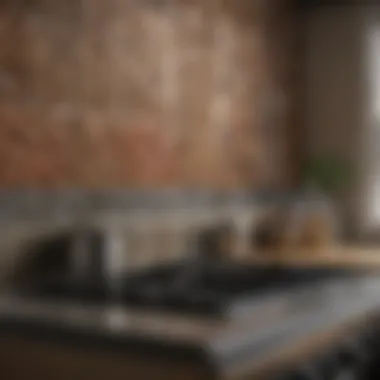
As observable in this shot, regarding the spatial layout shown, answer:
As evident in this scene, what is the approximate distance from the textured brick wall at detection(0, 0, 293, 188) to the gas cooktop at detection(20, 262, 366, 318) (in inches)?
11.0

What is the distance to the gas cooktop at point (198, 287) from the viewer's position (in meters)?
1.32

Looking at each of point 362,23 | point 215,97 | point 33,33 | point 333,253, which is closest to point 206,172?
point 215,97

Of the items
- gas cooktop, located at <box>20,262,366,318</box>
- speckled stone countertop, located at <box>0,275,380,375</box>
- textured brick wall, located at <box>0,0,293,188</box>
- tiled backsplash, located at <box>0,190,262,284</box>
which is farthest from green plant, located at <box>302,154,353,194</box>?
speckled stone countertop, located at <box>0,275,380,375</box>

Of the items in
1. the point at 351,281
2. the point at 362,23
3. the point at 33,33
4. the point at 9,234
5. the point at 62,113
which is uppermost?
the point at 362,23

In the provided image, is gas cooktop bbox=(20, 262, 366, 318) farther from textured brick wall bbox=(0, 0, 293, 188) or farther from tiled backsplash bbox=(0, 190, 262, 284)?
textured brick wall bbox=(0, 0, 293, 188)

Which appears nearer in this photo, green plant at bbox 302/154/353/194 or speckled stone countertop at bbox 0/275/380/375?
speckled stone countertop at bbox 0/275/380/375

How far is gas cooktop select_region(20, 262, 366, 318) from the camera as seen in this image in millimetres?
1320

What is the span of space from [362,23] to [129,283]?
1.75 m

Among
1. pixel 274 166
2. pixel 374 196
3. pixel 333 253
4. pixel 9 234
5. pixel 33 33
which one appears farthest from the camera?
pixel 374 196

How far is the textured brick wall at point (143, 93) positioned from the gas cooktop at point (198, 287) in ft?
0.92

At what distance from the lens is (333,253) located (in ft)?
7.52

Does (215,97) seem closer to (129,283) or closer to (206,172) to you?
(206,172)

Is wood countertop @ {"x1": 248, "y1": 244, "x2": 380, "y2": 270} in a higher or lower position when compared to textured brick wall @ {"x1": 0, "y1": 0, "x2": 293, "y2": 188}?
lower

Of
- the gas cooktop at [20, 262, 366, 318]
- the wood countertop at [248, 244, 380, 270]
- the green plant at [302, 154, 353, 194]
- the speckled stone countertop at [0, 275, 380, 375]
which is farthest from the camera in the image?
the green plant at [302, 154, 353, 194]
